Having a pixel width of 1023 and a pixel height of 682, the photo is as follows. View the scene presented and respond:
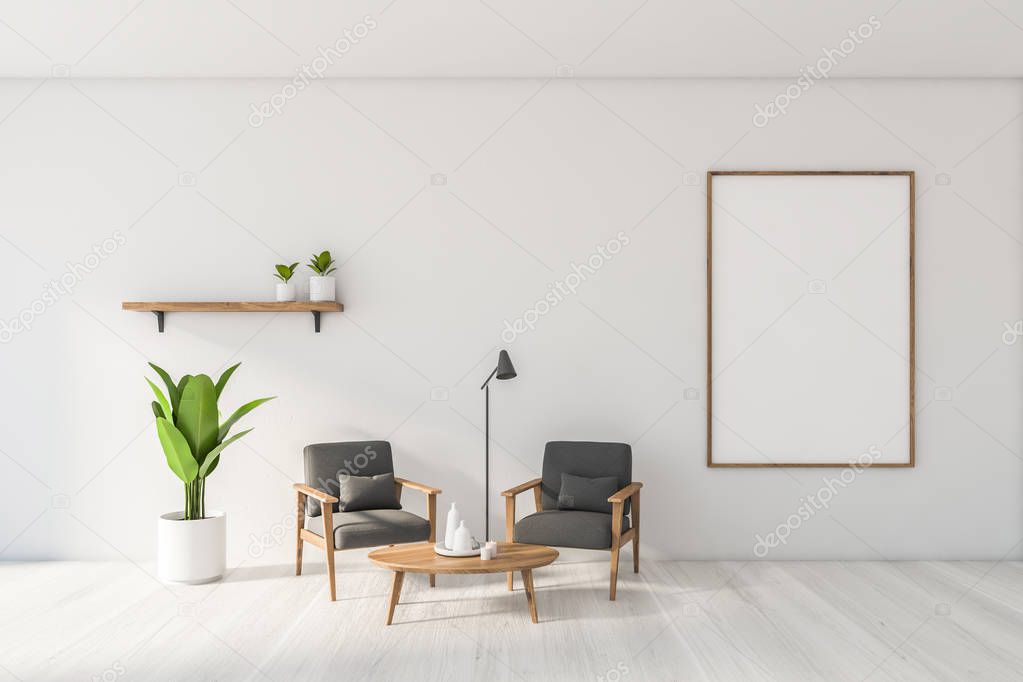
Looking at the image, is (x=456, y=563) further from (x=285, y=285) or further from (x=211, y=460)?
(x=285, y=285)

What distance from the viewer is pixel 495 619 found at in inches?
147

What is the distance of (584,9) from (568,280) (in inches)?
60.9

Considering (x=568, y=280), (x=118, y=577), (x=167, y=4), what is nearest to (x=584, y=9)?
(x=568, y=280)

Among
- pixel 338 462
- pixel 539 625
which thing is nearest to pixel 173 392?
pixel 338 462

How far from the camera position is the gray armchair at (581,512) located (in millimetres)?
4109

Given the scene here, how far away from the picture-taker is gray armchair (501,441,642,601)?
13.5 ft

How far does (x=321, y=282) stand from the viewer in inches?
187

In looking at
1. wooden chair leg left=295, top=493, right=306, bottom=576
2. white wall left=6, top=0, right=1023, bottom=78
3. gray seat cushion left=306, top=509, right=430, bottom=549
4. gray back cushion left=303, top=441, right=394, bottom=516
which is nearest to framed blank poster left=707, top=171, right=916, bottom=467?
white wall left=6, top=0, right=1023, bottom=78

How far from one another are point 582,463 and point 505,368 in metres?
0.70

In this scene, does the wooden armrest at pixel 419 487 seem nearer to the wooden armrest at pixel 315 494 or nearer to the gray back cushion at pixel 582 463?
the wooden armrest at pixel 315 494

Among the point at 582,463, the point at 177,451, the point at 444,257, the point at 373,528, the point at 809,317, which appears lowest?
the point at 373,528

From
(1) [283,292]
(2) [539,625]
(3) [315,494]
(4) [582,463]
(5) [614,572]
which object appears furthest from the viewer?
(1) [283,292]

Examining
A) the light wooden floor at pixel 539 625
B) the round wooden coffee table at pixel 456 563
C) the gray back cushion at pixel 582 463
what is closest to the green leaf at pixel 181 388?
the light wooden floor at pixel 539 625

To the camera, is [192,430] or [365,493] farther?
[365,493]
